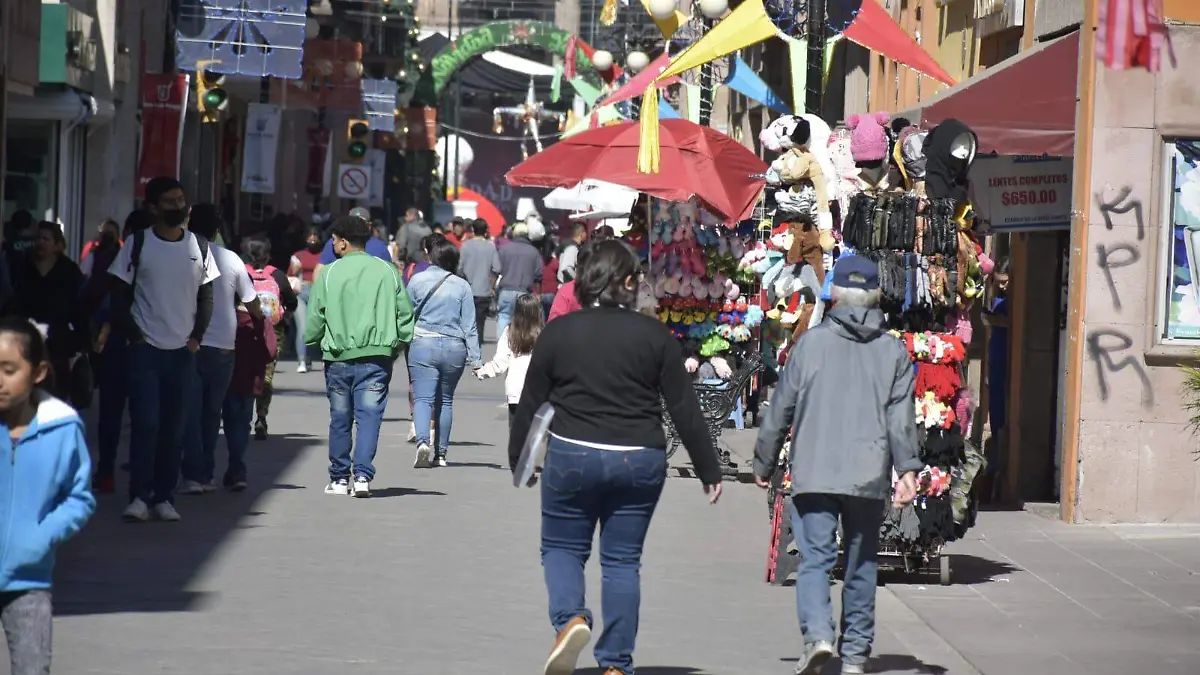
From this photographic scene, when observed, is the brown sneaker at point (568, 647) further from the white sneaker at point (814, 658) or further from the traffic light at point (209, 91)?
the traffic light at point (209, 91)

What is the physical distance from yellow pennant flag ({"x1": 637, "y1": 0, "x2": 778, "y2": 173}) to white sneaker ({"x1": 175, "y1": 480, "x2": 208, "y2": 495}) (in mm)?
4561

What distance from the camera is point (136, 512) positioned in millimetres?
11828

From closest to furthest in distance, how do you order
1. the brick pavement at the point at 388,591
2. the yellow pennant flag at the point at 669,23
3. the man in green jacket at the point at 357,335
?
the brick pavement at the point at 388,591
the man in green jacket at the point at 357,335
the yellow pennant flag at the point at 669,23

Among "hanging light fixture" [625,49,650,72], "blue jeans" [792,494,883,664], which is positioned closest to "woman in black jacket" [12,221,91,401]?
"blue jeans" [792,494,883,664]

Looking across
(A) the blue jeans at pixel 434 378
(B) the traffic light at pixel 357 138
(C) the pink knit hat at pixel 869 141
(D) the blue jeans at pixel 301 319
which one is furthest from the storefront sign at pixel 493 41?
(C) the pink knit hat at pixel 869 141

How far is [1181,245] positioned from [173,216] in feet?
20.6

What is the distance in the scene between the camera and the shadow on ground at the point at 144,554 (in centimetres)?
923

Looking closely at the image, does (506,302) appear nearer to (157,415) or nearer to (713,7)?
(713,7)

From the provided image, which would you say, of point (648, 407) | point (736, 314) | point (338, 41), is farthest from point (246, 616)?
point (338, 41)

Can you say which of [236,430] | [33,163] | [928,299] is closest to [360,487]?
[236,430]

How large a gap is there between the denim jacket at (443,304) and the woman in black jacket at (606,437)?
8249 mm

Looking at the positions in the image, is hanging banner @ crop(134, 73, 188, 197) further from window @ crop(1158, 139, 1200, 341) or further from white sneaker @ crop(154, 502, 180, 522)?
window @ crop(1158, 139, 1200, 341)

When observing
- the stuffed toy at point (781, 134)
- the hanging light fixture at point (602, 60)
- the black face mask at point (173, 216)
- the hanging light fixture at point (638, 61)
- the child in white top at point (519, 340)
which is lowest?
the child in white top at point (519, 340)

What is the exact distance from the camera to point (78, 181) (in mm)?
26141
